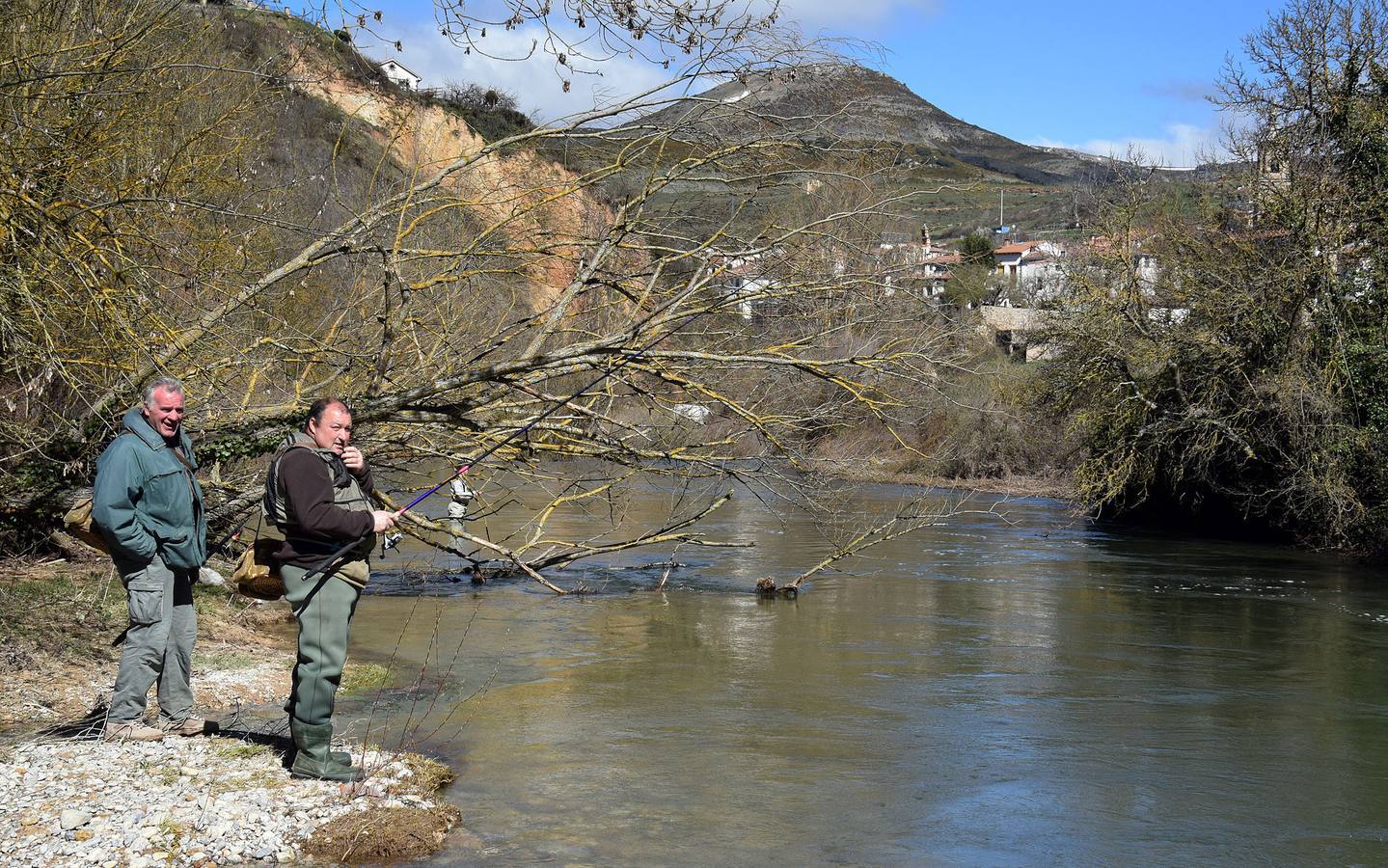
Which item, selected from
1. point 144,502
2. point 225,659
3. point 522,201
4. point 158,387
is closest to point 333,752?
point 144,502

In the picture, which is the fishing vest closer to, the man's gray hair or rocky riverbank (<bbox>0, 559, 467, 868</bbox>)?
the man's gray hair

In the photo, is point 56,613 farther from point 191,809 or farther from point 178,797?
point 191,809

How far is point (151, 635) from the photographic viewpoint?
5863 millimetres

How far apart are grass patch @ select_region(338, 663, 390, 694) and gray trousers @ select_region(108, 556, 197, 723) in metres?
2.88

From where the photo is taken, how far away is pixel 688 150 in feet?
29.8

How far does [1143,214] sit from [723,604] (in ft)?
45.0

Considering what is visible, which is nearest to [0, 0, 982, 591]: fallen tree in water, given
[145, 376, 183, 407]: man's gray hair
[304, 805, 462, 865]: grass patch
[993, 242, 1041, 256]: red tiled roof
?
[145, 376, 183, 407]: man's gray hair

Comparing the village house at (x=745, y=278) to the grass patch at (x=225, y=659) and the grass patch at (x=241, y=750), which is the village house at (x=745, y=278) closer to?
the grass patch at (x=241, y=750)

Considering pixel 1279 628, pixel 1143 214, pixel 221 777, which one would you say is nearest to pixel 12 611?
pixel 221 777

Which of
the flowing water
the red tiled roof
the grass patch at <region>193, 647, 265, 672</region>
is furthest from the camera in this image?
the red tiled roof

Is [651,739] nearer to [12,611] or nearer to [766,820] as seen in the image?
[766,820]

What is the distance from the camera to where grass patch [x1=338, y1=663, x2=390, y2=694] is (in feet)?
29.6

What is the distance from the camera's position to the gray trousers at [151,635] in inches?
230

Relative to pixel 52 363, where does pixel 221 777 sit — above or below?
below
